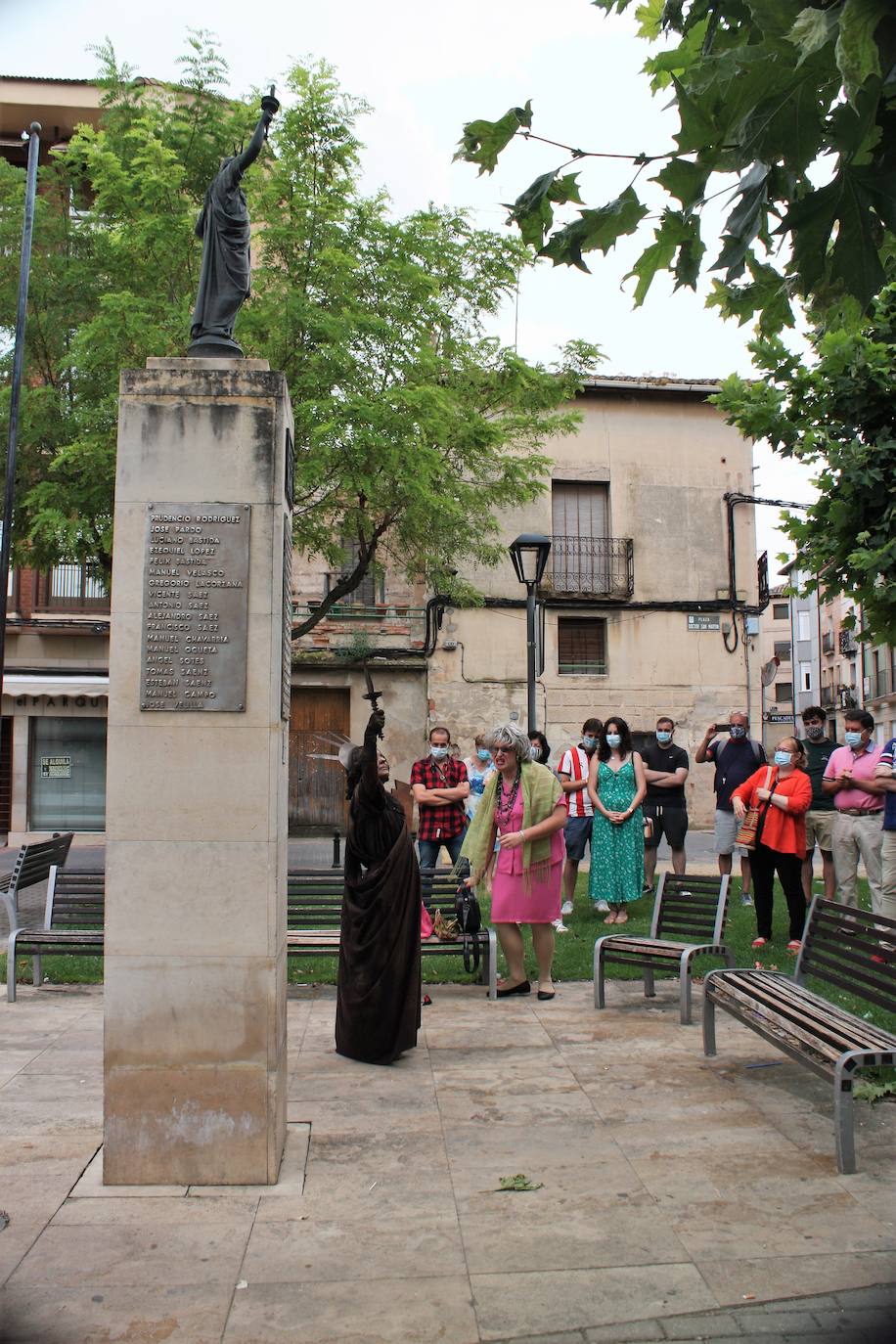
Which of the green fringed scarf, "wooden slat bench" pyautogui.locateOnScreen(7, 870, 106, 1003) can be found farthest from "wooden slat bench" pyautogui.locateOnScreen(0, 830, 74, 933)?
the green fringed scarf

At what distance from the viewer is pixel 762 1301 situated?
3.35 metres

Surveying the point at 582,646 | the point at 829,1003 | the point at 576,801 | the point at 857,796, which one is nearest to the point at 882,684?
the point at 582,646

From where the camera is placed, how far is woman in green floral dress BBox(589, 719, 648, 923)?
32.9 feet

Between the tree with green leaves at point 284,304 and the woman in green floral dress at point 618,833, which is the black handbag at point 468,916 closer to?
the woman in green floral dress at point 618,833

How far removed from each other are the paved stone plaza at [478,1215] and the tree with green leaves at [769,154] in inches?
122

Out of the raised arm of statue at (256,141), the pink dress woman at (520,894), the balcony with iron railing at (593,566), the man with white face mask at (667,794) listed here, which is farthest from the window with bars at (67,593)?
the raised arm of statue at (256,141)

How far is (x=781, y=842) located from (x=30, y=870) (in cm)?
599

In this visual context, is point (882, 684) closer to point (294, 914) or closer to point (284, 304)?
point (284, 304)

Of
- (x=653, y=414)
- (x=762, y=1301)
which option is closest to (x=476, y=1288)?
(x=762, y=1301)

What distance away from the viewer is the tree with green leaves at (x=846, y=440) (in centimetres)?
903

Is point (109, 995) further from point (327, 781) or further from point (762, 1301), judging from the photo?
point (327, 781)

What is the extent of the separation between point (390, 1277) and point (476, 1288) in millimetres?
282

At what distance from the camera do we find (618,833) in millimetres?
10031

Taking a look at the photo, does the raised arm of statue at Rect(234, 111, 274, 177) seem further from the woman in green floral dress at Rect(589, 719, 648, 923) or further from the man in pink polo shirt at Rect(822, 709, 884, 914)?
the man in pink polo shirt at Rect(822, 709, 884, 914)
